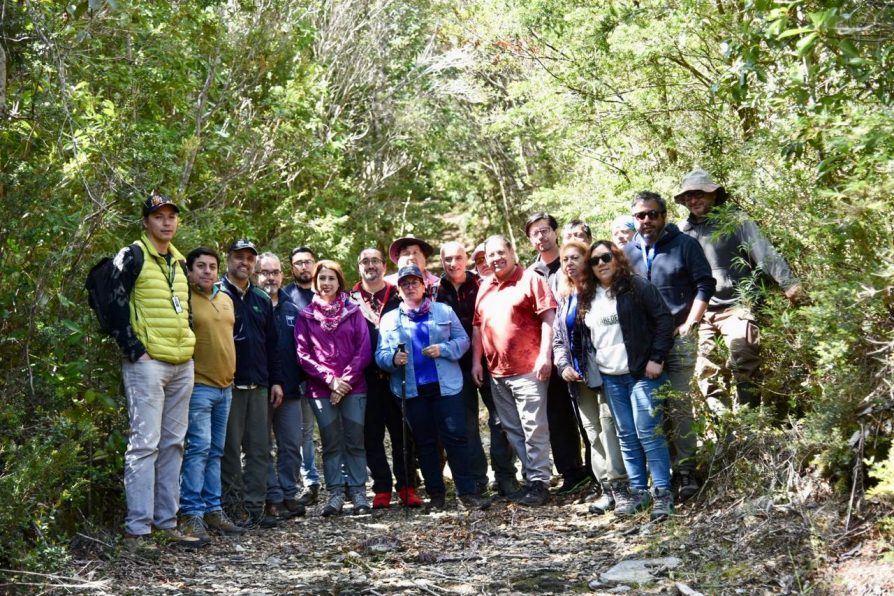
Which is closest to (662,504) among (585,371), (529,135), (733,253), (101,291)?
(585,371)

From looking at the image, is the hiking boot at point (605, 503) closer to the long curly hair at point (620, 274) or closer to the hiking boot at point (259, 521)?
the long curly hair at point (620, 274)

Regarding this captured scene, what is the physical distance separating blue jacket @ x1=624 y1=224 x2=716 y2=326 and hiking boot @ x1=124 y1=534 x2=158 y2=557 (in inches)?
156

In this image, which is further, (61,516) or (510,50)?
(510,50)

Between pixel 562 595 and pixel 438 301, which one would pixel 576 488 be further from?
pixel 562 595

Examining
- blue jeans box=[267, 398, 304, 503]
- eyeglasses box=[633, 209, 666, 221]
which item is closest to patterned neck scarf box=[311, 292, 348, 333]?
blue jeans box=[267, 398, 304, 503]

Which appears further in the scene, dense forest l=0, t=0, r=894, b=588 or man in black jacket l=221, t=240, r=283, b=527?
man in black jacket l=221, t=240, r=283, b=527

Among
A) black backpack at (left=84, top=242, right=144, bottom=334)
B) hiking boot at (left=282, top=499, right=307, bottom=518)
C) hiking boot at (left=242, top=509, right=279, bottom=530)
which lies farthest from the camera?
→ hiking boot at (left=282, top=499, right=307, bottom=518)

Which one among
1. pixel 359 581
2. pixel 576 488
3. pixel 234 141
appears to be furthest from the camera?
pixel 234 141

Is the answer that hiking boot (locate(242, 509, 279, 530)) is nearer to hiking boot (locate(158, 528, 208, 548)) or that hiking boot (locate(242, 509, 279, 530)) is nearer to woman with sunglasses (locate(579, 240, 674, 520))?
hiking boot (locate(158, 528, 208, 548))

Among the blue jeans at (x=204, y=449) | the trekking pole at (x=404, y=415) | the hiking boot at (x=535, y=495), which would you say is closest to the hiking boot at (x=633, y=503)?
the hiking boot at (x=535, y=495)

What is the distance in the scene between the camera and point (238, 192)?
13.3m

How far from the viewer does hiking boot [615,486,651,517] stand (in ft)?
Answer: 22.1

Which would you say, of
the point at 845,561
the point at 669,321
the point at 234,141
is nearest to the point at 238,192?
the point at 234,141

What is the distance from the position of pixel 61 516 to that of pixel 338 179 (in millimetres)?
11438
